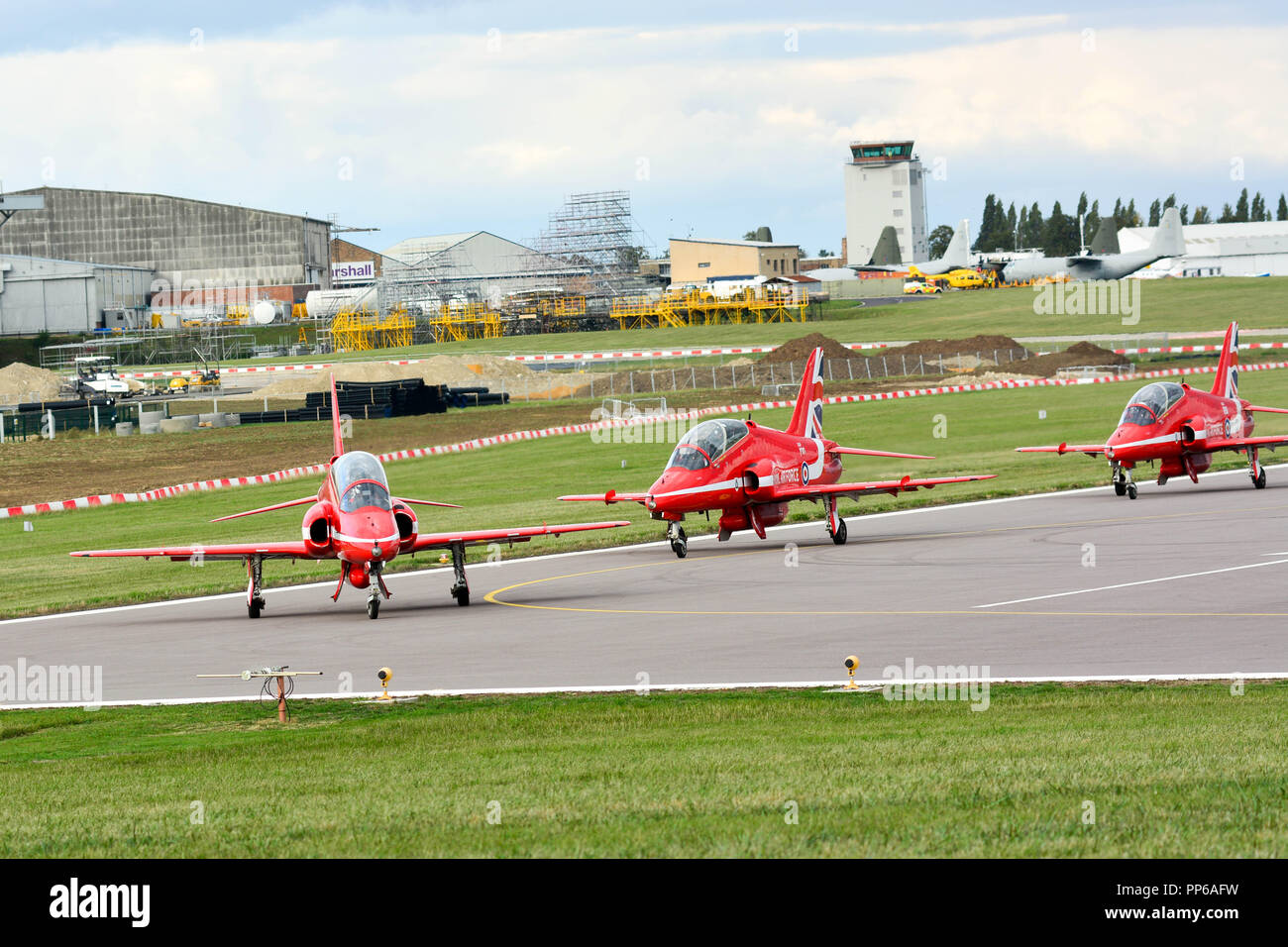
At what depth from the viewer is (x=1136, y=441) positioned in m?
35.0

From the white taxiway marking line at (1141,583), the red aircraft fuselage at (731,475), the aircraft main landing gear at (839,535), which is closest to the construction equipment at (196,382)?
the red aircraft fuselage at (731,475)

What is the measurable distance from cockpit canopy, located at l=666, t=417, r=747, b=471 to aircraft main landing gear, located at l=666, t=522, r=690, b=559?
53.7 inches

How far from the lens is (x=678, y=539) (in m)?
30.5

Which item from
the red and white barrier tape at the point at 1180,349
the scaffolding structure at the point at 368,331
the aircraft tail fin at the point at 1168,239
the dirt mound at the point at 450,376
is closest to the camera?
the red and white barrier tape at the point at 1180,349

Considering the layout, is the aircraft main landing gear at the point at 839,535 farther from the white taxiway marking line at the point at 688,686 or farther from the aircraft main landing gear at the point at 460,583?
the white taxiway marking line at the point at 688,686

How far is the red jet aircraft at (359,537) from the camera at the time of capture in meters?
23.6

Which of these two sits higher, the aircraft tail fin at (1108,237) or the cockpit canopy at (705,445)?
the aircraft tail fin at (1108,237)

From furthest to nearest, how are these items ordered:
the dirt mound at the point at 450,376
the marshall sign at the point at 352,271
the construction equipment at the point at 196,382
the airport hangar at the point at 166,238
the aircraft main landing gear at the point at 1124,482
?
the marshall sign at the point at 352,271 → the airport hangar at the point at 166,238 → the construction equipment at the point at 196,382 → the dirt mound at the point at 450,376 → the aircraft main landing gear at the point at 1124,482

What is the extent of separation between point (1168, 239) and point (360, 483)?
447 feet

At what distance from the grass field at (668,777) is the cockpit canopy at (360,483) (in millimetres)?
7268

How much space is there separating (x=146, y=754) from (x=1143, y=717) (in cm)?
971

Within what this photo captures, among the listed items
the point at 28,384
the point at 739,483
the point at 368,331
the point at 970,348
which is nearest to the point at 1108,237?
the point at 368,331

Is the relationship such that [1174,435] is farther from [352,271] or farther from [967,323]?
[352,271]

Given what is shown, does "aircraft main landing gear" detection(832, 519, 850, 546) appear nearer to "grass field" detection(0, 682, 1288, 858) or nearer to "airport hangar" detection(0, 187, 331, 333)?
"grass field" detection(0, 682, 1288, 858)
